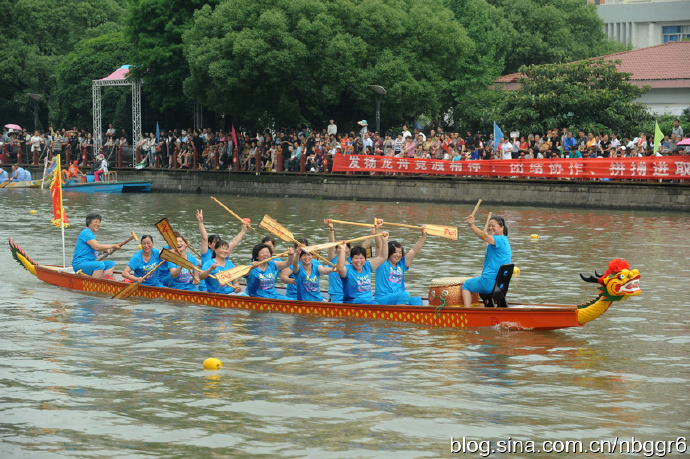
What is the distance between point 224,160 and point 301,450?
32879mm

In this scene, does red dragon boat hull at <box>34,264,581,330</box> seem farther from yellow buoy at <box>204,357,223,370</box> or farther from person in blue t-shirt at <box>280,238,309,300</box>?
yellow buoy at <box>204,357,223,370</box>

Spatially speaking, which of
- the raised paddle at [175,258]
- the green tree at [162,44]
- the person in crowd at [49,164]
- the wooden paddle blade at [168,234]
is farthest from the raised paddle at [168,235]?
the green tree at [162,44]

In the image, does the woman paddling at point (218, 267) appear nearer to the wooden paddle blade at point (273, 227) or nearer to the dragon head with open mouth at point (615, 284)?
the wooden paddle blade at point (273, 227)

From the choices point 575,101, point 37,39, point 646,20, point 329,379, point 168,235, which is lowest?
point 329,379

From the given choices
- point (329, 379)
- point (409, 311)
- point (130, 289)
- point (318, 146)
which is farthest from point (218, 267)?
point (318, 146)

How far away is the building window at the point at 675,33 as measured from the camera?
78.0 metres

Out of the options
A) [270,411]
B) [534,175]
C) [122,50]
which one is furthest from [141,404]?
[122,50]

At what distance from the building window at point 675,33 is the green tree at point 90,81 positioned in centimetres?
4391

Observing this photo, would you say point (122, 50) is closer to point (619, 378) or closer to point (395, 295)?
point (395, 295)

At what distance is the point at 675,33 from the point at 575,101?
46.0 metres

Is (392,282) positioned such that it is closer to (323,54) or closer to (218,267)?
(218,267)

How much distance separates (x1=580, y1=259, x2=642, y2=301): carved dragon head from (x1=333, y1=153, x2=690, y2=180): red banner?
18.9m

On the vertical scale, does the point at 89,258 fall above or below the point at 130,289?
above

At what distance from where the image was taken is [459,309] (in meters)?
14.1
